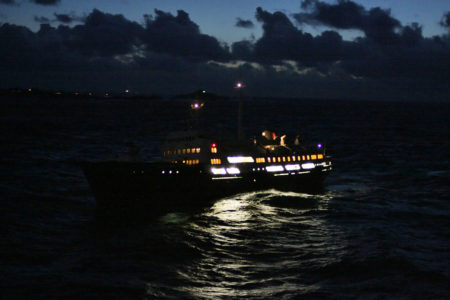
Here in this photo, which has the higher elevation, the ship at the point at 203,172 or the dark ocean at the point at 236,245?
the ship at the point at 203,172

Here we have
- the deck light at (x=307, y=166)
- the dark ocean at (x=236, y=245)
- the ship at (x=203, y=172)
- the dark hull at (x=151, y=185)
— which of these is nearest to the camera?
the dark ocean at (x=236, y=245)

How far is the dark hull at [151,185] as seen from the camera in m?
45.1

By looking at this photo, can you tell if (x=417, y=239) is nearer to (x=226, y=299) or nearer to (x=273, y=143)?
(x=226, y=299)

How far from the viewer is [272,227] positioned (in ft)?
125

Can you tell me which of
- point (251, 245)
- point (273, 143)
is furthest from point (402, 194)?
point (251, 245)

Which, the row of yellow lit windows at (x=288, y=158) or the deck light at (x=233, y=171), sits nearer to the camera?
the deck light at (x=233, y=171)

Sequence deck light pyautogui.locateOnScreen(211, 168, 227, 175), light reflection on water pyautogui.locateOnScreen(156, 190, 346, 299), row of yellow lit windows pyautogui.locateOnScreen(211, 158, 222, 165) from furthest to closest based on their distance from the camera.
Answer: row of yellow lit windows pyautogui.locateOnScreen(211, 158, 222, 165)
deck light pyautogui.locateOnScreen(211, 168, 227, 175)
light reflection on water pyautogui.locateOnScreen(156, 190, 346, 299)

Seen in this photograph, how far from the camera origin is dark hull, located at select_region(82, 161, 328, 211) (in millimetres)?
45125

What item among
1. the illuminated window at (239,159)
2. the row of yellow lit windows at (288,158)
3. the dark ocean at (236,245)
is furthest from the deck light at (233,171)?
the row of yellow lit windows at (288,158)

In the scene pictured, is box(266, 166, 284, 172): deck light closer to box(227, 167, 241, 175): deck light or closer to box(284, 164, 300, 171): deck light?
box(284, 164, 300, 171): deck light

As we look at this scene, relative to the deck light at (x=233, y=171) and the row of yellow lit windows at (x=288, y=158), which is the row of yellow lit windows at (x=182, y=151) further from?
the row of yellow lit windows at (x=288, y=158)

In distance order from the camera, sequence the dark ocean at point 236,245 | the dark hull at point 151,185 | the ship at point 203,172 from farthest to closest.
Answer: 1. the ship at point 203,172
2. the dark hull at point 151,185
3. the dark ocean at point 236,245

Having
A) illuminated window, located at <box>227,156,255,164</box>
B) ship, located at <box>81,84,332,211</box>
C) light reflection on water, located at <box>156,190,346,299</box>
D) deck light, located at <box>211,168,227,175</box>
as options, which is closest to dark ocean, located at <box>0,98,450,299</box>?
light reflection on water, located at <box>156,190,346,299</box>

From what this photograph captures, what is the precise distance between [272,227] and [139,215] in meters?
11.7
